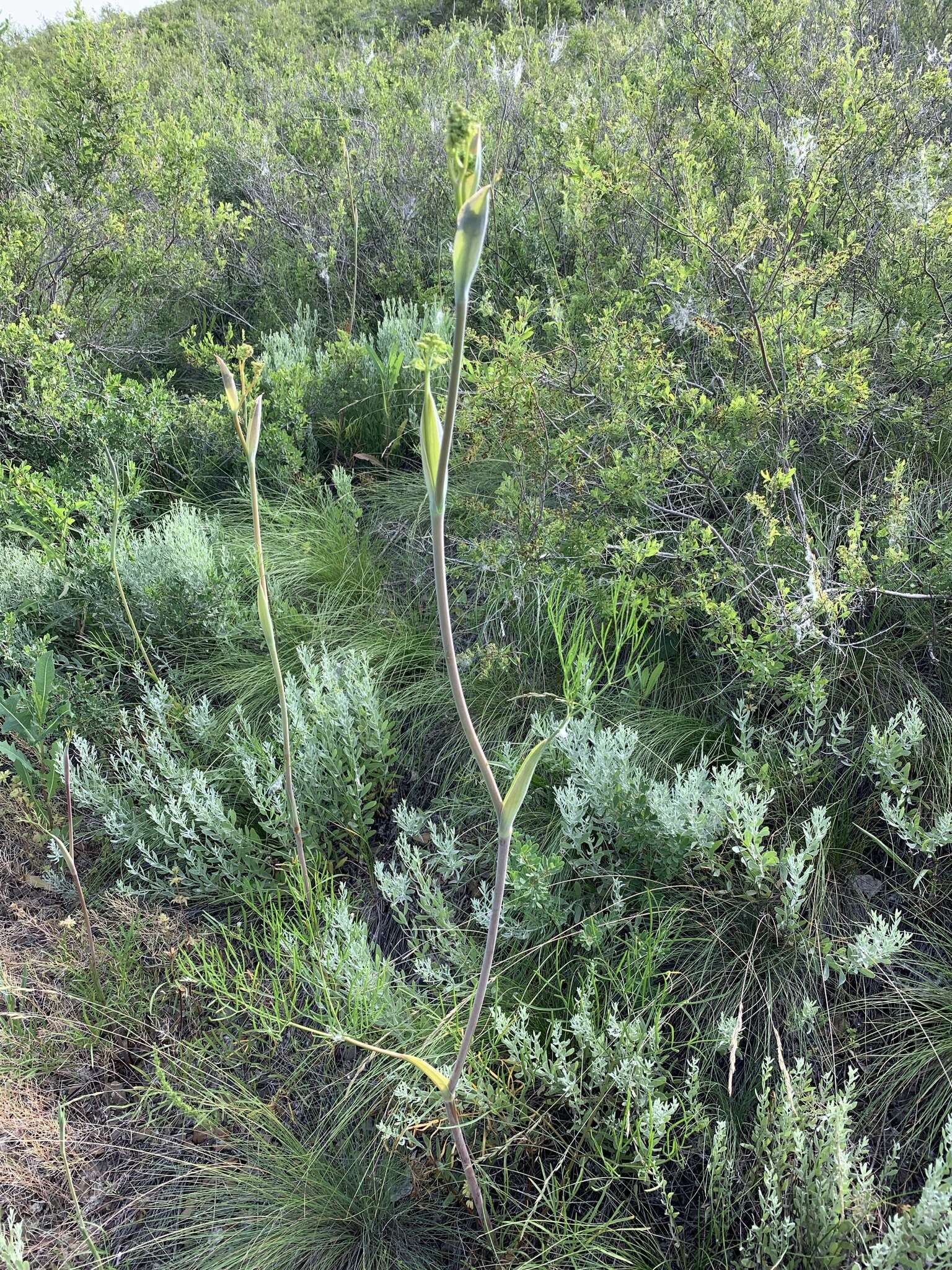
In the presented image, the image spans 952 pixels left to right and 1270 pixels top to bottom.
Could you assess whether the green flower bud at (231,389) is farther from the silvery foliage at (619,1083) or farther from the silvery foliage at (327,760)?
the silvery foliage at (619,1083)

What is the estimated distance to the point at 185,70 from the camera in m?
9.09

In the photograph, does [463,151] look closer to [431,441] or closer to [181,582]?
[431,441]

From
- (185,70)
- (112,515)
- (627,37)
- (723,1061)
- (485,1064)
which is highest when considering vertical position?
(185,70)

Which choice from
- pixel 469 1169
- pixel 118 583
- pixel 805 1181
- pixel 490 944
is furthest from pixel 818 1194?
pixel 118 583

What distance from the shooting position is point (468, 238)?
793 mm

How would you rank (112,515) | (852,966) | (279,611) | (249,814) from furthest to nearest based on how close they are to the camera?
(112,515), (279,611), (249,814), (852,966)

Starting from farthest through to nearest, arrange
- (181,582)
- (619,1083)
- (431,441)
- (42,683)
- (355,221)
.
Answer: (355,221) → (181,582) → (42,683) → (619,1083) → (431,441)

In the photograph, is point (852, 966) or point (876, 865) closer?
point (852, 966)

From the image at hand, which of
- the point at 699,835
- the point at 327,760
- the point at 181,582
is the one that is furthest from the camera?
the point at 181,582

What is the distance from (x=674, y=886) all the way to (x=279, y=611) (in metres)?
1.54

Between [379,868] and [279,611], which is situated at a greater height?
[279,611]

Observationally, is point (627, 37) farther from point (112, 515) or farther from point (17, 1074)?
point (17, 1074)

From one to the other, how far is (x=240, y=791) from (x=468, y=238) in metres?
1.86

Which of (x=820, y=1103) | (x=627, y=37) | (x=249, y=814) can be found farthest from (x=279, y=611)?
(x=627, y=37)
